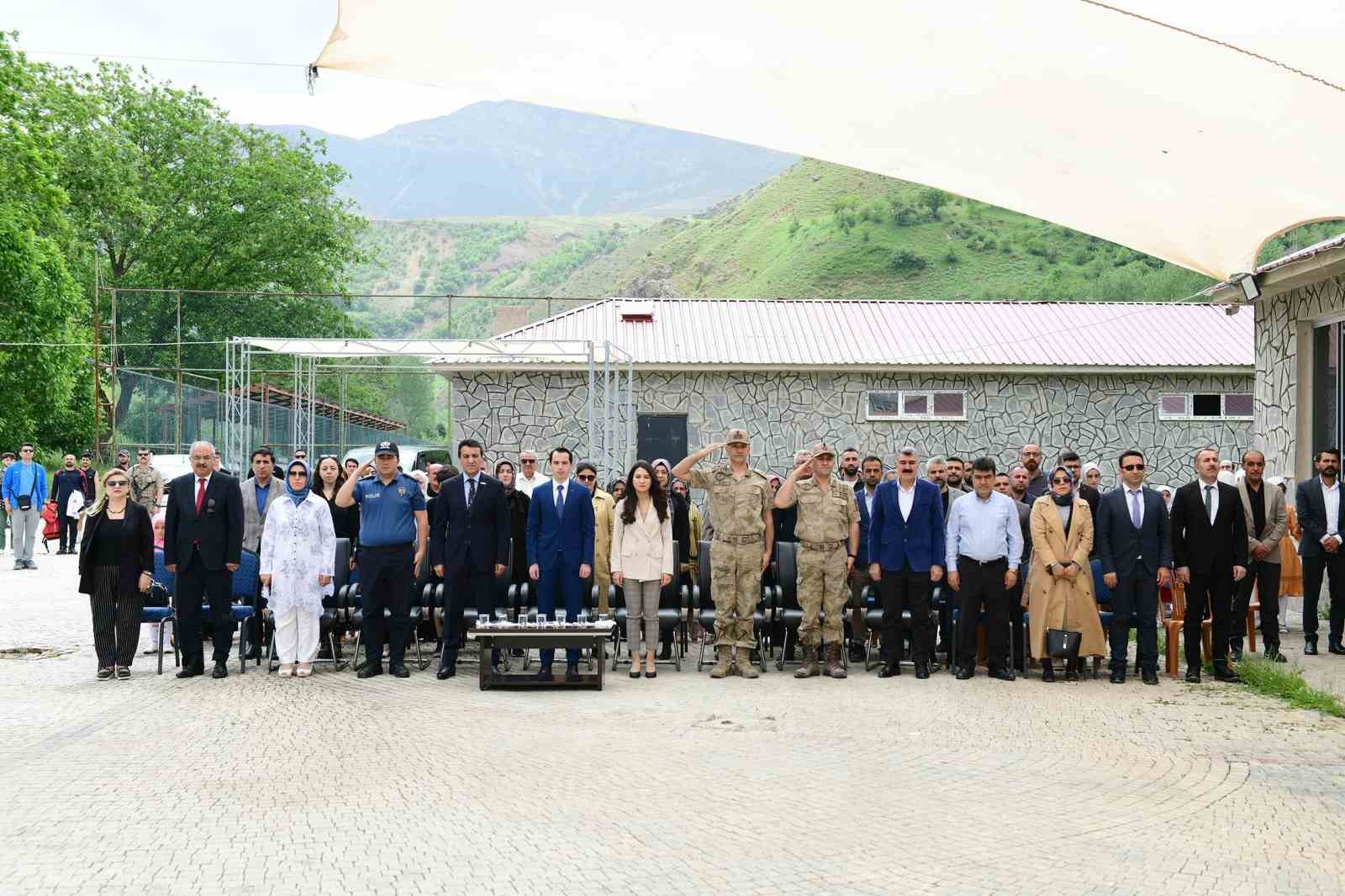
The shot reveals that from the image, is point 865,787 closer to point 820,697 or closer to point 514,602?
point 820,697

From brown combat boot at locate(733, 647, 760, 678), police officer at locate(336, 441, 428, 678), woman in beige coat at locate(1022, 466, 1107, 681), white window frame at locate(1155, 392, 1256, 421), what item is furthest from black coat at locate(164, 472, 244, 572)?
white window frame at locate(1155, 392, 1256, 421)

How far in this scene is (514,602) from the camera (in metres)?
12.2

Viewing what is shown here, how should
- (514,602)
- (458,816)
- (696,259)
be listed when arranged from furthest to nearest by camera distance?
1. (696,259)
2. (514,602)
3. (458,816)

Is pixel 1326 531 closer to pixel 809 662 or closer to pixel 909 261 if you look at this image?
pixel 809 662

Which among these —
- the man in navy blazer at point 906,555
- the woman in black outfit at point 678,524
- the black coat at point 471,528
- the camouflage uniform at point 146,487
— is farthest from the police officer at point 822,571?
the camouflage uniform at point 146,487

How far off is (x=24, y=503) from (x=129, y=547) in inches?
496

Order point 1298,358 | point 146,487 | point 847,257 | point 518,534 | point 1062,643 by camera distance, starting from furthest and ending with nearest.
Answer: point 847,257 < point 146,487 < point 1298,358 < point 518,534 < point 1062,643

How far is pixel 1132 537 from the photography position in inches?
441

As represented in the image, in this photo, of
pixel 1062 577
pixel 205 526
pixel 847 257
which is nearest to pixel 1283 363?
pixel 1062 577

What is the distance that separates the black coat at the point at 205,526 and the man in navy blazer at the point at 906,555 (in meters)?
5.60

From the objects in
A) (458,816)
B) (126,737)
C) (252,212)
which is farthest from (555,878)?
(252,212)

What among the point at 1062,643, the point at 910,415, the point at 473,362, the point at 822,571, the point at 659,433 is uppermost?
the point at 473,362

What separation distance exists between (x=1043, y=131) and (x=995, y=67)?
35cm

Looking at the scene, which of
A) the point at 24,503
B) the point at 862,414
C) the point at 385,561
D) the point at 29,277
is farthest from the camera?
the point at 29,277
